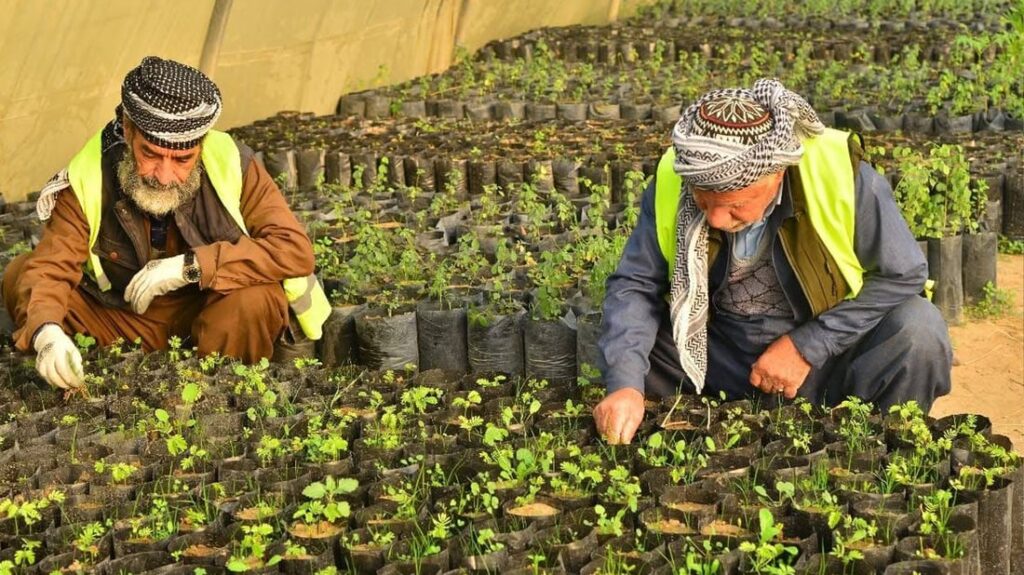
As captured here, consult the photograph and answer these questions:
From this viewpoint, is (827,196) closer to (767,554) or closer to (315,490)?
(767,554)

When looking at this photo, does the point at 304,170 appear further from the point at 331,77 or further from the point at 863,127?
the point at 863,127

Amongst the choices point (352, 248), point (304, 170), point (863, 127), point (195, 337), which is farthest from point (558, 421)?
point (863, 127)

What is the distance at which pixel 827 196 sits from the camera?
427 cm

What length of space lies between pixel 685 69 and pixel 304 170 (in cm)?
424

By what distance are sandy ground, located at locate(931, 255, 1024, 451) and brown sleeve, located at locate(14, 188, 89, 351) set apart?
3.16 metres

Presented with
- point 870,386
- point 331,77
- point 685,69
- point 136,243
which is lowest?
point 685,69

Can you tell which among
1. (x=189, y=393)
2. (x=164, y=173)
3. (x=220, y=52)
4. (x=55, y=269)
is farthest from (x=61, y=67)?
(x=189, y=393)

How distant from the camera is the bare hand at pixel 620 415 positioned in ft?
13.4

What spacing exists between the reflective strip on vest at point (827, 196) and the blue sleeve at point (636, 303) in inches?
2.5

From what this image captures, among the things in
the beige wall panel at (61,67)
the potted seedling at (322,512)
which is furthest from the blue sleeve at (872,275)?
the beige wall panel at (61,67)

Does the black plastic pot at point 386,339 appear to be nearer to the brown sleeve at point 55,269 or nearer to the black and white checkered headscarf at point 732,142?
the brown sleeve at point 55,269

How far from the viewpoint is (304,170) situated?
7980mm

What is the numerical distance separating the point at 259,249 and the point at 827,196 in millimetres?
2022

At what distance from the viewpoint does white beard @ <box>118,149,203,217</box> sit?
5.04 meters
